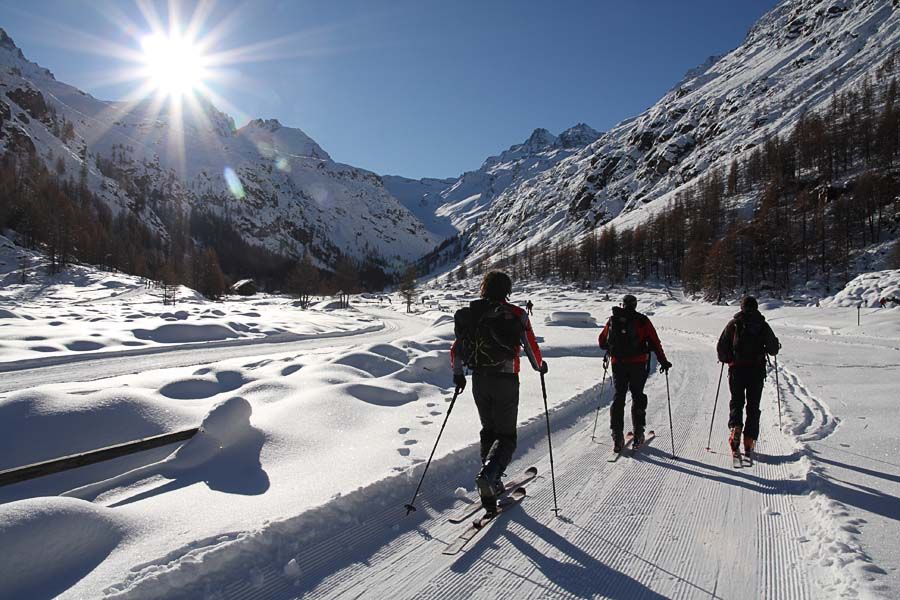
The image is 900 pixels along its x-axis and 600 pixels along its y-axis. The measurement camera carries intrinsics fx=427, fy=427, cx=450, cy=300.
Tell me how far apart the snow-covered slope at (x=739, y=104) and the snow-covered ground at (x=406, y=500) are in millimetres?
102916

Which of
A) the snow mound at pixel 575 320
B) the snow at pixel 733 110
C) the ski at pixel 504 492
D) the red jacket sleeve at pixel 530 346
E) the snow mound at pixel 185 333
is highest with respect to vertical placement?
the snow at pixel 733 110

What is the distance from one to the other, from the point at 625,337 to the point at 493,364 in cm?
270

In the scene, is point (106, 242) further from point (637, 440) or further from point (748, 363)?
point (748, 363)

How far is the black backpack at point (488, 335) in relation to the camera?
158 inches

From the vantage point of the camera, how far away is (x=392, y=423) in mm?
6961

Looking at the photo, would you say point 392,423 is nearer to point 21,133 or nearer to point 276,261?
point 21,133

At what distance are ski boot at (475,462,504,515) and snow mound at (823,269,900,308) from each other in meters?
31.4

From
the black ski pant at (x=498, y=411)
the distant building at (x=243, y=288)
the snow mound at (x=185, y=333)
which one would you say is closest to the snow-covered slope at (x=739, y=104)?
the distant building at (x=243, y=288)

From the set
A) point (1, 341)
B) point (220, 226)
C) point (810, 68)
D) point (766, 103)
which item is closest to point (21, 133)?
point (220, 226)

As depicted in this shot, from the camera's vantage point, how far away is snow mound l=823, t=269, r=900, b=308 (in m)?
25.0

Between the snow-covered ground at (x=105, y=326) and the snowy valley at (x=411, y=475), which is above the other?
the snow-covered ground at (x=105, y=326)

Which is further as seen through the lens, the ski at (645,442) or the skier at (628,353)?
the ski at (645,442)

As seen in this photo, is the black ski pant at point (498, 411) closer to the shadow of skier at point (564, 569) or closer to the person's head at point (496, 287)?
the shadow of skier at point (564, 569)

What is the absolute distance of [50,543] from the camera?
9.91ft
